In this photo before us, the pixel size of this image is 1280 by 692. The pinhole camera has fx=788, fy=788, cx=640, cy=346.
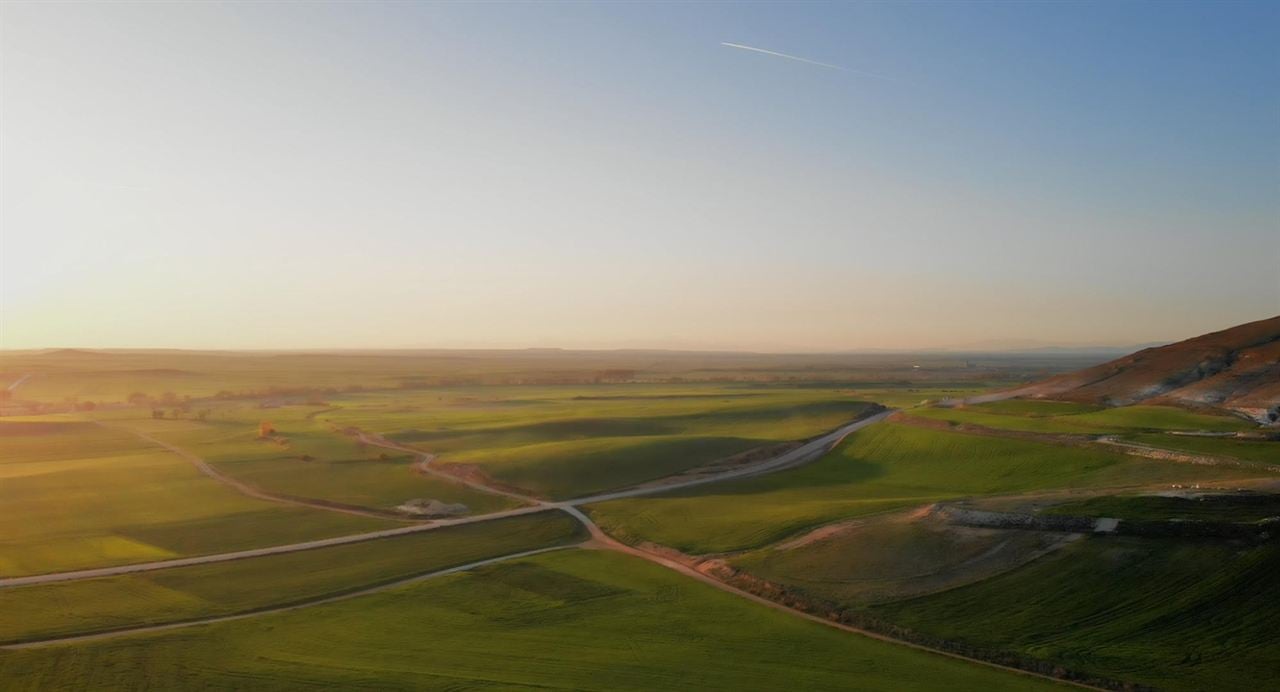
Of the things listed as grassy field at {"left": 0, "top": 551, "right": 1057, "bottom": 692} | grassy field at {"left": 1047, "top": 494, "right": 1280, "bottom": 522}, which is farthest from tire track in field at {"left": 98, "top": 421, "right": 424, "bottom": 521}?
grassy field at {"left": 1047, "top": 494, "right": 1280, "bottom": 522}

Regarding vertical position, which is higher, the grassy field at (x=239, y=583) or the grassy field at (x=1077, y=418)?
the grassy field at (x=1077, y=418)

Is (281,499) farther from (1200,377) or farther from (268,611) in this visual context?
(1200,377)

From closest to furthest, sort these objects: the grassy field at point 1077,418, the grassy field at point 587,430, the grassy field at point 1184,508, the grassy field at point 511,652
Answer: the grassy field at point 511,652, the grassy field at point 1184,508, the grassy field at point 1077,418, the grassy field at point 587,430

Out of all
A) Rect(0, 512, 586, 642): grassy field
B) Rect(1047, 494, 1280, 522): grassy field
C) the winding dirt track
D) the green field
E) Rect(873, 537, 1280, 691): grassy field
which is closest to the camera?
Rect(873, 537, 1280, 691): grassy field

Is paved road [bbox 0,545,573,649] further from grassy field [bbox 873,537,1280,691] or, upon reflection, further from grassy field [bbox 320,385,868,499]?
grassy field [bbox 873,537,1280,691]

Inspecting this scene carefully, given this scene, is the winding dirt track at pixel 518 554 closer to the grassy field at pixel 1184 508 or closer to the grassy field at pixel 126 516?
the grassy field at pixel 126 516

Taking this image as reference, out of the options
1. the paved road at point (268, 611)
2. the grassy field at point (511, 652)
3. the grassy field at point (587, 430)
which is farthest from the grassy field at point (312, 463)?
the grassy field at point (511, 652)
